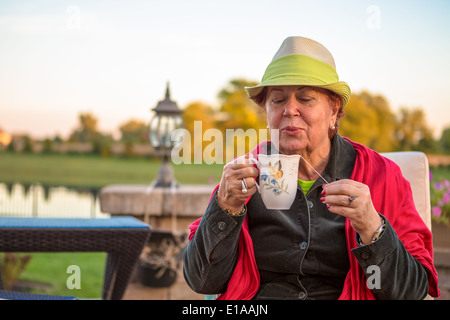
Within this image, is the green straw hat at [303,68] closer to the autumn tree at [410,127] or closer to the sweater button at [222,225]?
the sweater button at [222,225]

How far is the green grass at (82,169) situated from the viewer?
51.9 meters

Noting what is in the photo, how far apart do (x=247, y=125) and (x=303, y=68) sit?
32601 millimetres

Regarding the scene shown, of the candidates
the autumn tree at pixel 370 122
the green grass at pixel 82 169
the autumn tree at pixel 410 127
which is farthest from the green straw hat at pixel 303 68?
the green grass at pixel 82 169

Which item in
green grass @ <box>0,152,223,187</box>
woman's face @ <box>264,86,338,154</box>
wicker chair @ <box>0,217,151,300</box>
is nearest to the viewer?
woman's face @ <box>264,86,338,154</box>

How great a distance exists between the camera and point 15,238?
274 centimetres

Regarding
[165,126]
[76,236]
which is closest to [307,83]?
[76,236]

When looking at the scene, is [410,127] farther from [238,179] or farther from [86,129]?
[238,179]

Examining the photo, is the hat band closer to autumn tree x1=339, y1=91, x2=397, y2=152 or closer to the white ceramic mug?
the white ceramic mug

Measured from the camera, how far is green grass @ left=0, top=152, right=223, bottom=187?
51.9 m

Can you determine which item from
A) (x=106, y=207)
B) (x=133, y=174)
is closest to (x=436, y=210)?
(x=106, y=207)

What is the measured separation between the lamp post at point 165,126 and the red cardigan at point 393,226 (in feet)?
10.0

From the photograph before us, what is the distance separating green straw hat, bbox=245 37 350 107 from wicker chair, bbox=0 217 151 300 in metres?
1.35

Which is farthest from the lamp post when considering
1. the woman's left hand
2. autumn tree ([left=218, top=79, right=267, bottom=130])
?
autumn tree ([left=218, top=79, right=267, bottom=130])

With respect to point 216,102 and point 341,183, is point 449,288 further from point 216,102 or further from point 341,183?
point 216,102
